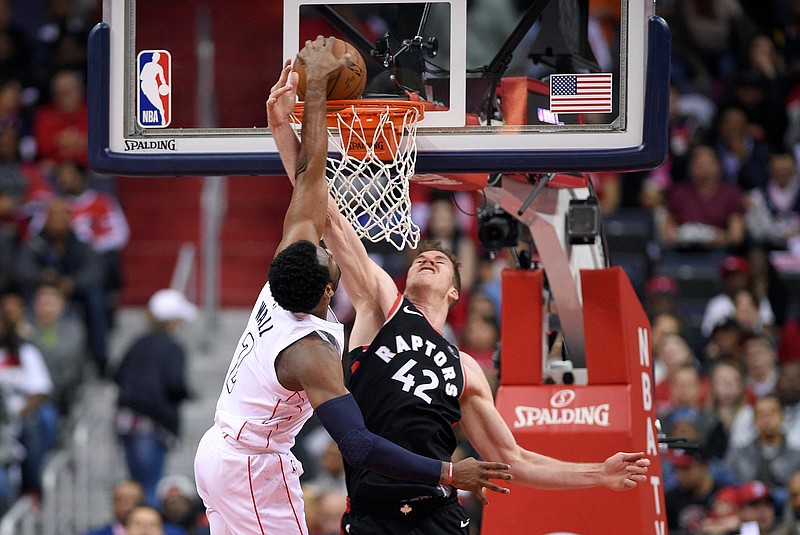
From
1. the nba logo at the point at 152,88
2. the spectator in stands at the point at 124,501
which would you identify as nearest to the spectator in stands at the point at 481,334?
the spectator in stands at the point at 124,501

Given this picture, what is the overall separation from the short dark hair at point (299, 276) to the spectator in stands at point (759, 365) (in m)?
5.97

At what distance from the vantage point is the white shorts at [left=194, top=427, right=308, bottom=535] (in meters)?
5.51

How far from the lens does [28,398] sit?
1073cm

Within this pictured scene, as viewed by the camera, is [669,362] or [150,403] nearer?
[669,362]

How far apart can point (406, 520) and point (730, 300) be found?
6.32 metres

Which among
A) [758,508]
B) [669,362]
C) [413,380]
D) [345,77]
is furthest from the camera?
[669,362]

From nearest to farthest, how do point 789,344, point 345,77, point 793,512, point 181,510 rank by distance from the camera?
point 345,77, point 793,512, point 181,510, point 789,344

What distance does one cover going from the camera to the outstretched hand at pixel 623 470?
5828 millimetres

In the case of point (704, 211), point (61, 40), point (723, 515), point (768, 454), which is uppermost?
point (61, 40)

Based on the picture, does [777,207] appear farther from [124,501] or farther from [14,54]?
[14,54]

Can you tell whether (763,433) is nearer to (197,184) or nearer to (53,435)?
(53,435)

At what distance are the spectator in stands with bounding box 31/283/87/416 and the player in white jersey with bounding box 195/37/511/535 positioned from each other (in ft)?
18.9

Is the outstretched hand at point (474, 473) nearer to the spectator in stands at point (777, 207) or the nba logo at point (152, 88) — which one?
the nba logo at point (152, 88)

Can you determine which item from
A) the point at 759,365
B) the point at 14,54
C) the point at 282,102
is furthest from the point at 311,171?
the point at 14,54
